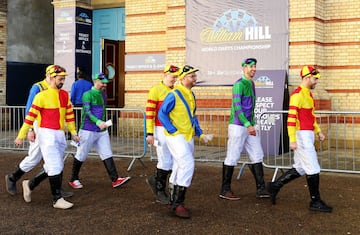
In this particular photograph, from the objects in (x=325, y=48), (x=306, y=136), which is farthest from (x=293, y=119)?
(x=325, y=48)

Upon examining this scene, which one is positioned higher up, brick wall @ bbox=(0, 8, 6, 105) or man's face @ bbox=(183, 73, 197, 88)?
brick wall @ bbox=(0, 8, 6, 105)

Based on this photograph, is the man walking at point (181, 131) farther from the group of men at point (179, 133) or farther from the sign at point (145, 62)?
the sign at point (145, 62)

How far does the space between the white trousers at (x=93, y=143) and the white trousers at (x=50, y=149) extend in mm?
1330

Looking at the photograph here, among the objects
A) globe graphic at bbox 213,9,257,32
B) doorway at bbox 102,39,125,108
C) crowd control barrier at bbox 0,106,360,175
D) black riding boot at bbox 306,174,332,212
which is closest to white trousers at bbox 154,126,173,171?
black riding boot at bbox 306,174,332,212

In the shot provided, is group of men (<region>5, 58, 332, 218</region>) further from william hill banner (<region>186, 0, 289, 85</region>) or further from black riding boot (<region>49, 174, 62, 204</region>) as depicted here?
william hill banner (<region>186, 0, 289, 85</region>)

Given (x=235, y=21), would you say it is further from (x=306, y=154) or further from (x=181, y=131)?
(x=181, y=131)

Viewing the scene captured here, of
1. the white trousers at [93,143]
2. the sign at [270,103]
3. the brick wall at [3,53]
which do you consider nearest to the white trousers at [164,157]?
the white trousers at [93,143]

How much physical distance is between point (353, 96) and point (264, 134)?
277cm

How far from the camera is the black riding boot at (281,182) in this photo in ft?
22.6

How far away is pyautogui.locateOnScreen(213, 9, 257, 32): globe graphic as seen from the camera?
13.0m

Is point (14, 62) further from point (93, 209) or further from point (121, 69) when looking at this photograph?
point (93, 209)

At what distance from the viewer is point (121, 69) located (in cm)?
1867

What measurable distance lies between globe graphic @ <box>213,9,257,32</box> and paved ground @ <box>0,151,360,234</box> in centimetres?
531

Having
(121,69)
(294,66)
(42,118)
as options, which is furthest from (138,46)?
(42,118)
